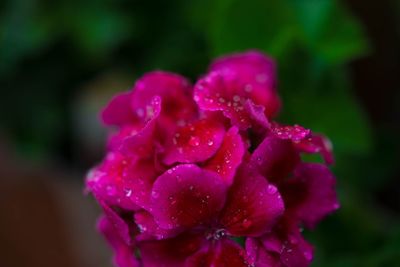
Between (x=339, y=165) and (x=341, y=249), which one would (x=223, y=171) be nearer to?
(x=341, y=249)

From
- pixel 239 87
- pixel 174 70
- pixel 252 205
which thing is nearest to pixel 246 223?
pixel 252 205

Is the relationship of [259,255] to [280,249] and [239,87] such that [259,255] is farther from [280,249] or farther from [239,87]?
[239,87]

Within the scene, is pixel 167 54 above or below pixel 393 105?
above

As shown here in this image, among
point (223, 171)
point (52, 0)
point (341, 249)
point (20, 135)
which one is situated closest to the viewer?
point (223, 171)

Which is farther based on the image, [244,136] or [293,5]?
[293,5]

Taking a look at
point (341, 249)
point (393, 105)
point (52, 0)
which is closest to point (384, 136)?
point (393, 105)

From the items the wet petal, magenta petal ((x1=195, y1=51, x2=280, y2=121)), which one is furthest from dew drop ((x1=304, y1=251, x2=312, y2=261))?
magenta petal ((x1=195, y1=51, x2=280, y2=121))

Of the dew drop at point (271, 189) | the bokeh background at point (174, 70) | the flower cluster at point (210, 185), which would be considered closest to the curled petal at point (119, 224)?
the flower cluster at point (210, 185)

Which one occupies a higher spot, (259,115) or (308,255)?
(259,115)
